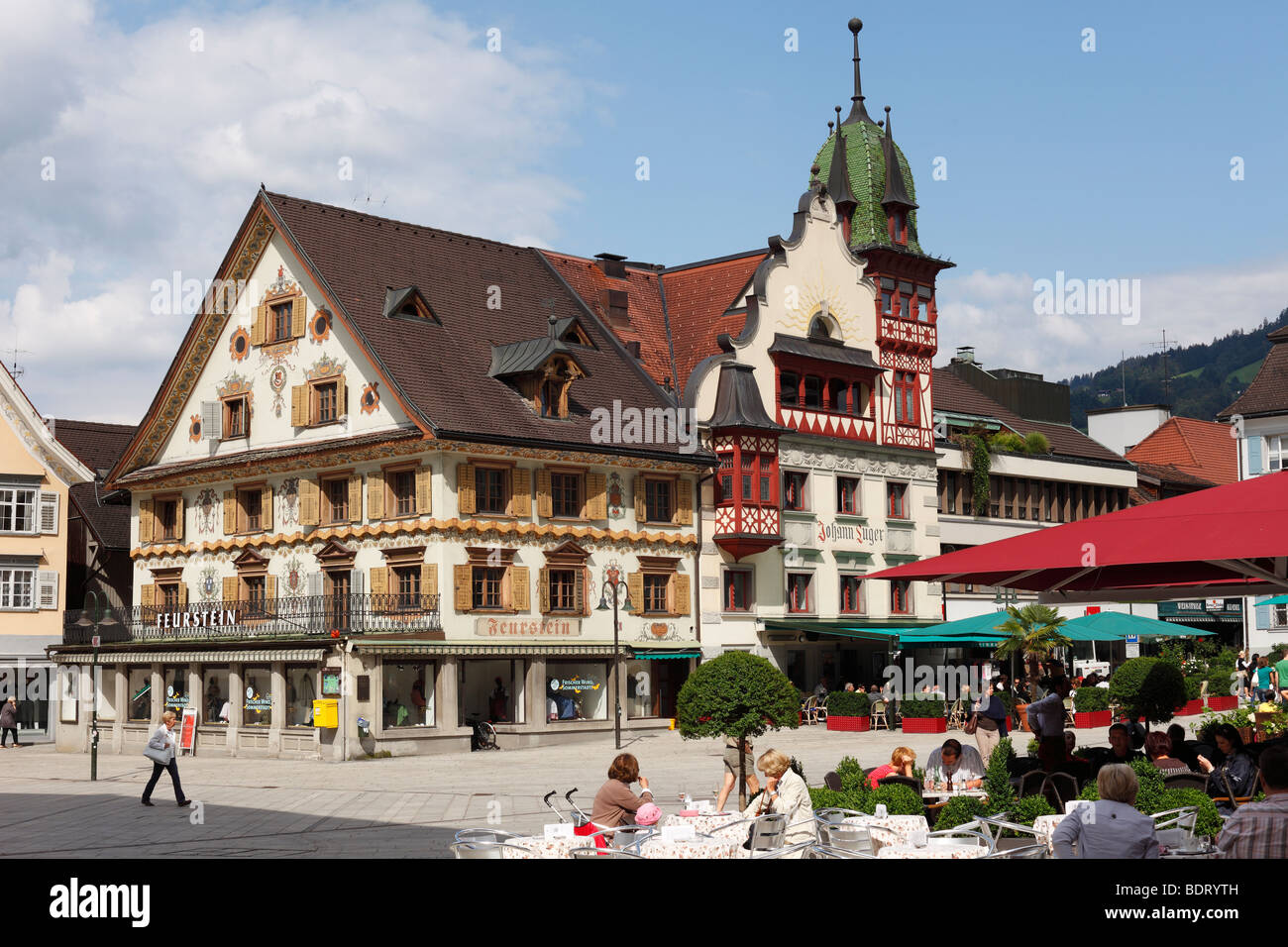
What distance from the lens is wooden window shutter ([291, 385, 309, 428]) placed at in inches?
1807

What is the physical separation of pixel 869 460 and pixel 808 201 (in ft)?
29.1

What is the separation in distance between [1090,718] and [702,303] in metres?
19.3

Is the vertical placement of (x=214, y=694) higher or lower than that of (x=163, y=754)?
higher

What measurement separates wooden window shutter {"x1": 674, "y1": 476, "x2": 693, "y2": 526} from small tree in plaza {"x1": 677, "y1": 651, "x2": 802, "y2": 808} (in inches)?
1062

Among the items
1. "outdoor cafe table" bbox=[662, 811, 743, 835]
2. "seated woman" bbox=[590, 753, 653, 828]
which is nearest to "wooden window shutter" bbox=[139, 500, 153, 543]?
"seated woman" bbox=[590, 753, 653, 828]

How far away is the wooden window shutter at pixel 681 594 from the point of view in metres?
47.4

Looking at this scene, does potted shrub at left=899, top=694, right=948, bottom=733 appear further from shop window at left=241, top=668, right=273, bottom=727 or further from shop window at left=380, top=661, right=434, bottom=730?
shop window at left=241, top=668, right=273, bottom=727

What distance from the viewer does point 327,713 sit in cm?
3894

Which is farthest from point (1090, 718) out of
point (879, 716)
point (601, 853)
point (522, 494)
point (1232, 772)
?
point (601, 853)

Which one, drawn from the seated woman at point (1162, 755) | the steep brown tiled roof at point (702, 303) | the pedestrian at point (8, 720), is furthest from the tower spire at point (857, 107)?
the seated woman at point (1162, 755)

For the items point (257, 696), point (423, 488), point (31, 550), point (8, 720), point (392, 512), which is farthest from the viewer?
point (31, 550)

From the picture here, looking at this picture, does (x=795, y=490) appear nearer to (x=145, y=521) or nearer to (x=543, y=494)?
(x=543, y=494)
